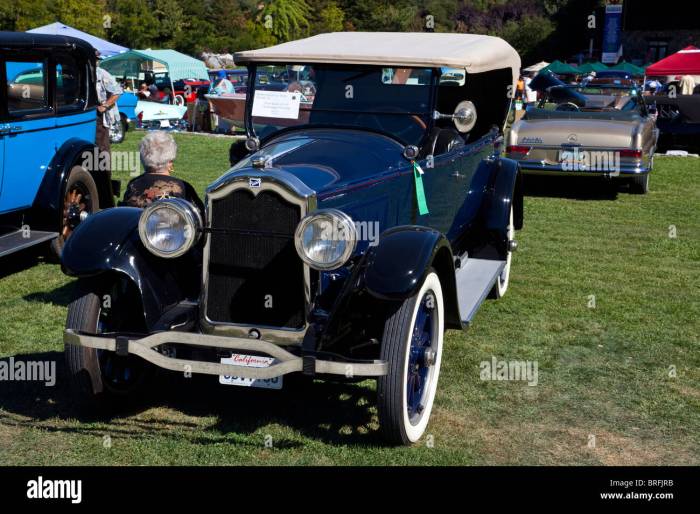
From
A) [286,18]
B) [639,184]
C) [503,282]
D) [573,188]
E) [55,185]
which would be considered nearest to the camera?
[503,282]

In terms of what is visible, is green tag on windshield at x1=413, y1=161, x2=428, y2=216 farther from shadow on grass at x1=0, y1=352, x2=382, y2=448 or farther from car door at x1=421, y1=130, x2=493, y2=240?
shadow on grass at x1=0, y1=352, x2=382, y2=448

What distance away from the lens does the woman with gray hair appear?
16.7ft

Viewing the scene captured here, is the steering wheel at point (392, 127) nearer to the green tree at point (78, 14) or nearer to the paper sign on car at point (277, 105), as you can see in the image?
Answer: the paper sign on car at point (277, 105)

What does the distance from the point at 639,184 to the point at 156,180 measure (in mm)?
8271

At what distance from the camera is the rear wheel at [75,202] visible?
746cm

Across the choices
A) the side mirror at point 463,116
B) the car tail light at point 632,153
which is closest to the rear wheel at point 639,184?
the car tail light at point 632,153

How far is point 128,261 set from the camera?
4.22m

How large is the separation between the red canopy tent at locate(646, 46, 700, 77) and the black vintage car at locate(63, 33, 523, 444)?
1915cm

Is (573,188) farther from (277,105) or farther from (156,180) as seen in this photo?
(156,180)

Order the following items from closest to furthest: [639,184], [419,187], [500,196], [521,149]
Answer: [419,187]
[500,196]
[521,149]
[639,184]

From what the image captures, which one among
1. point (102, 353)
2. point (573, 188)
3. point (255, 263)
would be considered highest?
point (255, 263)

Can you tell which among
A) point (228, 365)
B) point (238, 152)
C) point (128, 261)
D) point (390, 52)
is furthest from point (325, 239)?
point (238, 152)
